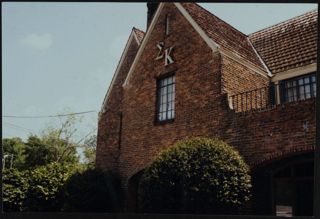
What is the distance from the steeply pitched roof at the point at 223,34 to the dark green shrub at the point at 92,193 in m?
5.98

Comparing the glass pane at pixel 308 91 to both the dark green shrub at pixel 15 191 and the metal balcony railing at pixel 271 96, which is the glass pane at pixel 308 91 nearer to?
the metal balcony railing at pixel 271 96

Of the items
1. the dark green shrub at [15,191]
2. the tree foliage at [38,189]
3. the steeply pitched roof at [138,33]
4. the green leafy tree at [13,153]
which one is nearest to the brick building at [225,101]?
the tree foliage at [38,189]

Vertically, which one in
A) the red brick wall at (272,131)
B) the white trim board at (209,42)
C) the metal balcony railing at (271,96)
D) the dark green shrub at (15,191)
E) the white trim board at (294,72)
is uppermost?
the white trim board at (209,42)

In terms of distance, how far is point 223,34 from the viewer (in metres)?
12.0

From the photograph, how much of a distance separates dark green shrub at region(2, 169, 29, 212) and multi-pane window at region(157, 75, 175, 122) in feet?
18.7

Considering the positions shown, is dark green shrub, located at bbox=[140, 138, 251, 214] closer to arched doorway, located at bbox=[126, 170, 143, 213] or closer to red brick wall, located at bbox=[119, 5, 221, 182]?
red brick wall, located at bbox=[119, 5, 221, 182]

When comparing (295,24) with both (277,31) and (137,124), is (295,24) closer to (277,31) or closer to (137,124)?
(277,31)

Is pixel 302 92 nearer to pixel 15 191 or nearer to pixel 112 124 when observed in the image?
pixel 112 124

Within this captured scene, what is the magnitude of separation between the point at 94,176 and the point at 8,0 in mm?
8950

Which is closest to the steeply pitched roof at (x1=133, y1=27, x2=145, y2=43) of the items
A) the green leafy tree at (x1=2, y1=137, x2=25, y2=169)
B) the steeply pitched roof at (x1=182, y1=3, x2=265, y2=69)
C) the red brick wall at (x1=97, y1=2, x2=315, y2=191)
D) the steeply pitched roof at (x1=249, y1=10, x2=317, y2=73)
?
the red brick wall at (x1=97, y1=2, x2=315, y2=191)

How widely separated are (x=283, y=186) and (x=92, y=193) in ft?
19.5

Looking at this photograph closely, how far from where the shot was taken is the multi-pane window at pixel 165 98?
37.9ft

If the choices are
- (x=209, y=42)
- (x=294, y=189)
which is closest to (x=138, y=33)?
(x=209, y=42)

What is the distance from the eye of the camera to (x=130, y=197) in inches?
484
